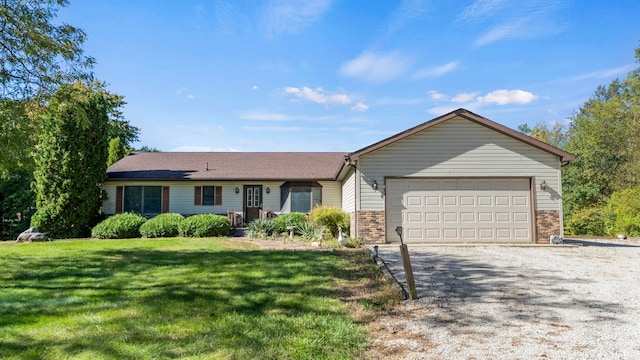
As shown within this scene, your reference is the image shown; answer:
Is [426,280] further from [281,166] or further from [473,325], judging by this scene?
[281,166]

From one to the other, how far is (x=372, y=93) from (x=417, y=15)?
5.52 metres

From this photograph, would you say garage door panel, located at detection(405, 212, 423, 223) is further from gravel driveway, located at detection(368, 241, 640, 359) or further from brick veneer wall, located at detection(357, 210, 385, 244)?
gravel driveway, located at detection(368, 241, 640, 359)

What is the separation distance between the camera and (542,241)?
39.7ft

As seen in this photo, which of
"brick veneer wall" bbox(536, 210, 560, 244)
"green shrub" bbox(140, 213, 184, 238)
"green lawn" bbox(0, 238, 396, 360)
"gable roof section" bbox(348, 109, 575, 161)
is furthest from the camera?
"green shrub" bbox(140, 213, 184, 238)

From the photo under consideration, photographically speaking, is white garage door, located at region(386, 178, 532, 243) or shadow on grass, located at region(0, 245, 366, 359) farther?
white garage door, located at region(386, 178, 532, 243)

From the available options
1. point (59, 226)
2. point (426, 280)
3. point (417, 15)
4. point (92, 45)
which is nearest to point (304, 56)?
point (417, 15)

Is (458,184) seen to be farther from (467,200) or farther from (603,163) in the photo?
(603,163)

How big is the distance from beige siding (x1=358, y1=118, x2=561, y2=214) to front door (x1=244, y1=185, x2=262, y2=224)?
293 inches

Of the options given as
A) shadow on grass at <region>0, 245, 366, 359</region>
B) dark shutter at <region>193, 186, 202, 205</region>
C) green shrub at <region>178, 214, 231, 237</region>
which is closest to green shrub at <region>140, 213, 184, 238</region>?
green shrub at <region>178, 214, 231, 237</region>

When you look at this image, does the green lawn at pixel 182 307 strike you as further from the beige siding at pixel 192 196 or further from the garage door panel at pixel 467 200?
the beige siding at pixel 192 196

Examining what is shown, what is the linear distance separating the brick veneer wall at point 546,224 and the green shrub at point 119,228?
14.6 meters

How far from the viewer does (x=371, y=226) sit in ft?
40.1

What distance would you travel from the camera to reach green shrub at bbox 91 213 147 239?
14.9 metres

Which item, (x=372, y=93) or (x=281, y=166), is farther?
(x=281, y=166)
